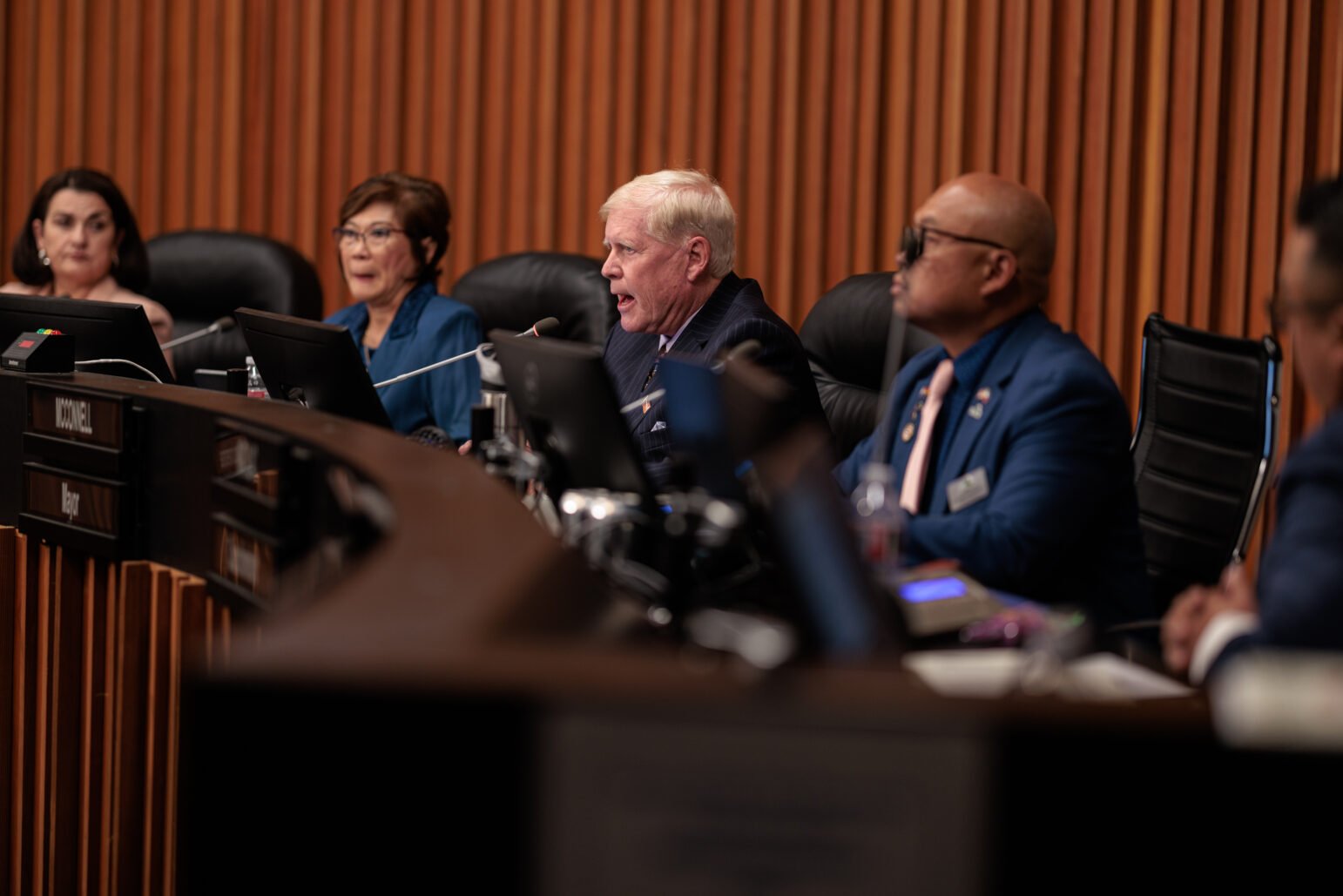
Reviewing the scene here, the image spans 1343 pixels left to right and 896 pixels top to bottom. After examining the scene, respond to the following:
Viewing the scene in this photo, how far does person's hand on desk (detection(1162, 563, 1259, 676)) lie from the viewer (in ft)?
4.93

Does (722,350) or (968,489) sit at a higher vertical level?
(722,350)

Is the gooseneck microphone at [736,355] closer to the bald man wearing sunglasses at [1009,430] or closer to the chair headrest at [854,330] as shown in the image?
the bald man wearing sunglasses at [1009,430]

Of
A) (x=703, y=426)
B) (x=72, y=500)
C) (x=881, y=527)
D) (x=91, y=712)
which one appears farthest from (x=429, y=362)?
(x=881, y=527)

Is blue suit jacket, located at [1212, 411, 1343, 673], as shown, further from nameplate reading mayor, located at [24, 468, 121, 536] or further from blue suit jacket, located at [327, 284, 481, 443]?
blue suit jacket, located at [327, 284, 481, 443]

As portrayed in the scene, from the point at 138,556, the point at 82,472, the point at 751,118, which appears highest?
the point at 751,118

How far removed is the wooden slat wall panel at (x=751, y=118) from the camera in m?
4.55

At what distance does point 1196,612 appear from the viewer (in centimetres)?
153

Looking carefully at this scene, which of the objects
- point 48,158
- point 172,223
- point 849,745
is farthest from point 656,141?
point 849,745

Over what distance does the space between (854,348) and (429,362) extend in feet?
3.27

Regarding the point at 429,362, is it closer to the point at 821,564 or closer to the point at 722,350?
the point at 722,350

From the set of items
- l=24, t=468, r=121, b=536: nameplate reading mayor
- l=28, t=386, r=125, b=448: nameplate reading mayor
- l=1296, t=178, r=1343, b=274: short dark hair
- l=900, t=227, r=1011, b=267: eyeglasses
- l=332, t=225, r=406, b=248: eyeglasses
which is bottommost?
l=24, t=468, r=121, b=536: nameplate reading mayor

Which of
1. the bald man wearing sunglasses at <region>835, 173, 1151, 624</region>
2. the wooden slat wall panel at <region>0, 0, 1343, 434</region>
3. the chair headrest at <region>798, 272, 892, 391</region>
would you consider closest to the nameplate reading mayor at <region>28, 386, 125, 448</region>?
Answer: the bald man wearing sunglasses at <region>835, 173, 1151, 624</region>

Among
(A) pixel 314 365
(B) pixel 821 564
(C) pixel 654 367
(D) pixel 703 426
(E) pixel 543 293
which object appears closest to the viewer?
(B) pixel 821 564

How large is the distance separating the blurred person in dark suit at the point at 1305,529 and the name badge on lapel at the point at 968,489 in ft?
2.49
